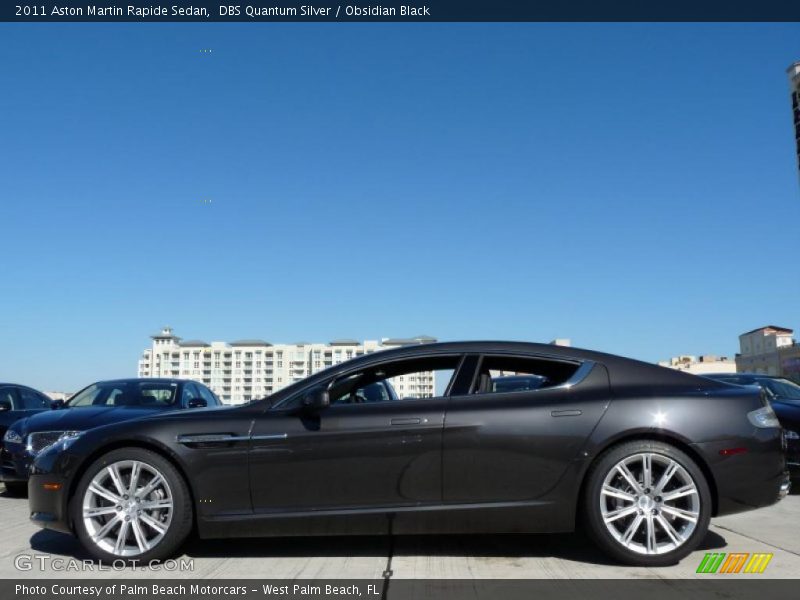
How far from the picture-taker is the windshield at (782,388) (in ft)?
28.0

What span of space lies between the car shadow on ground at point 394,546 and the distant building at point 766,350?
96.3 m

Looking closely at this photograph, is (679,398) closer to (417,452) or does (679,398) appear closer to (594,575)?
(594,575)

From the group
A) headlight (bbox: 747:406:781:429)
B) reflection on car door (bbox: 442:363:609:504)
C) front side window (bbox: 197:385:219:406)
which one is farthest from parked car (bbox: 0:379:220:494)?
headlight (bbox: 747:406:781:429)

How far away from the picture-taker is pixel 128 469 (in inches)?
176

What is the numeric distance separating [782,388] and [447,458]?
6.26 meters

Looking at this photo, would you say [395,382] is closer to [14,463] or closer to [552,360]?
[552,360]

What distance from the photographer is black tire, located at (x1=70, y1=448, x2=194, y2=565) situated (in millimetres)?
4320

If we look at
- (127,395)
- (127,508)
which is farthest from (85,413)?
(127,508)

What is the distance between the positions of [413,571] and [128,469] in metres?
1.84

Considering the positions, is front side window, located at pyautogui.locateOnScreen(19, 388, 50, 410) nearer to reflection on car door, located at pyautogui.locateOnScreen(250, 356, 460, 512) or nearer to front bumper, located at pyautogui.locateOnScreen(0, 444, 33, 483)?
front bumper, located at pyautogui.locateOnScreen(0, 444, 33, 483)

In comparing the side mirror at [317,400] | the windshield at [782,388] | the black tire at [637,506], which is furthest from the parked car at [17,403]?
the windshield at [782,388]

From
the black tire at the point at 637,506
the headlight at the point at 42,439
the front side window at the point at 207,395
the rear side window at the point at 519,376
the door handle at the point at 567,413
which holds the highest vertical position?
the rear side window at the point at 519,376

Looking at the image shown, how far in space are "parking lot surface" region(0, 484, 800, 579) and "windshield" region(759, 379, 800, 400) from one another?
11.2ft

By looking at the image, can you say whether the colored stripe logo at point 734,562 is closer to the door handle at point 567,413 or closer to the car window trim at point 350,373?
the door handle at point 567,413
